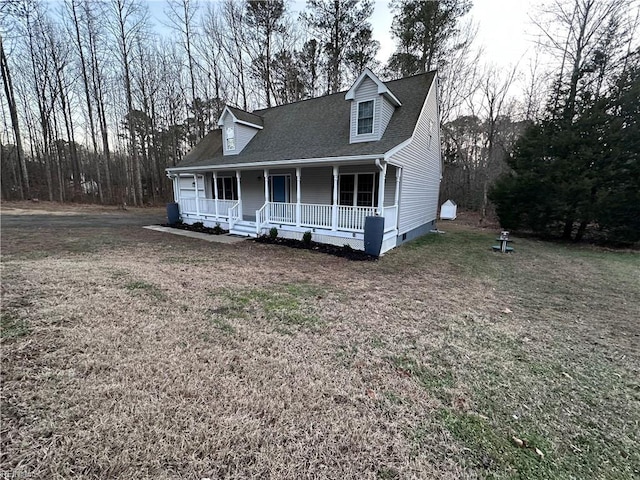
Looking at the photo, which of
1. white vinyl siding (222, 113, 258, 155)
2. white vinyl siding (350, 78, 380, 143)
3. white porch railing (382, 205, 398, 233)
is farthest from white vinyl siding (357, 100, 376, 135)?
white vinyl siding (222, 113, 258, 155)

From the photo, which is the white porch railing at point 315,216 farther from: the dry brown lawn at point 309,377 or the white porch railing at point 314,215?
the dry brown lawn at point 309,377

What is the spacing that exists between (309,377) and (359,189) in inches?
315

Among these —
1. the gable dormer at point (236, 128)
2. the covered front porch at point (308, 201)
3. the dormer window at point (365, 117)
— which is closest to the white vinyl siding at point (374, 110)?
the dormer window at point (365, 117)

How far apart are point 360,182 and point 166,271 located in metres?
6.78

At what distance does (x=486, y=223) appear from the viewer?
1730 centimetres

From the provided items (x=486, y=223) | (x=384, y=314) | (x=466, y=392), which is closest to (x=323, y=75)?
(x=486, y=223)

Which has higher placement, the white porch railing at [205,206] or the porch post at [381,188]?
the porch post at [381,188]

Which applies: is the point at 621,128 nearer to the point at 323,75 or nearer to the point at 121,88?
the point at 323,75

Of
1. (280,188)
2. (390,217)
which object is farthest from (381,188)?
(280,188)

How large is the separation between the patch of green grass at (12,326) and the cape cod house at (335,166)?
6.92 meters

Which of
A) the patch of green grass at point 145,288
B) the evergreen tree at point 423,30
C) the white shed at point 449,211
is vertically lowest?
the patch of green grass at point 145,288

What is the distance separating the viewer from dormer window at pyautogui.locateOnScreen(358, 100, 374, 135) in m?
9.23

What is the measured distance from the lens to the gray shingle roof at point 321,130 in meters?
8.94

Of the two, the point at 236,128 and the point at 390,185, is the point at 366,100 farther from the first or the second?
the point at 236,128
